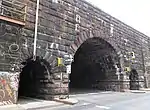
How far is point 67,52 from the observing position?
1177 centimetres

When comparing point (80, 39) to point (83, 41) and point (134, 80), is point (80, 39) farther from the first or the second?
point (134, 80)

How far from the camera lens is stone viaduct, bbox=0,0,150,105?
8.91 metres

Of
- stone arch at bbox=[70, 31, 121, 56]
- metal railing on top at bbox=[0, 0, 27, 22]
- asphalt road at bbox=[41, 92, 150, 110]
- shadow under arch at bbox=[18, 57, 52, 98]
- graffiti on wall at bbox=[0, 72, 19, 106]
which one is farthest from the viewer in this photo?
stone arch at bbox=[70, 31, 121, 56]

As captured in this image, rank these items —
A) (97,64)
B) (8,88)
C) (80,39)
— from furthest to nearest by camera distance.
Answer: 1. (97,64)
2. (80,39)
3. (8,88)

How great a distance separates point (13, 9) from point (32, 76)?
14.0 ft

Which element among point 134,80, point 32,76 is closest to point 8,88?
point 32,76

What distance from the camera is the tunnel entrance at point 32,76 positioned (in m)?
11.0

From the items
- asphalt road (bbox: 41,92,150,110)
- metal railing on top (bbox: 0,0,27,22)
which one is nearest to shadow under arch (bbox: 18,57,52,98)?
metal railing on top (bbox: 0,0,27,22)

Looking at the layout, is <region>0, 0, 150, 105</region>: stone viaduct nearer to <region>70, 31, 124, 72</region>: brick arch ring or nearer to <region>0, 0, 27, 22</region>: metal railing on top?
<region>70, 31, 124, 72</region>: brick arch ring

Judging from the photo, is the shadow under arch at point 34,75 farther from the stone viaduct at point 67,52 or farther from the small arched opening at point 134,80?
the small arched opening at point 134,80

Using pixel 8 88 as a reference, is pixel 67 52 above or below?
above

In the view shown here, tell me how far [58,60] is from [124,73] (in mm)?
8300

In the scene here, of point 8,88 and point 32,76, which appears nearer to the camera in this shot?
point 8,88

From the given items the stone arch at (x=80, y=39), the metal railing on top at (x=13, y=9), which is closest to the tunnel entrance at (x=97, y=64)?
the stone arch at (x=80, y=39)
